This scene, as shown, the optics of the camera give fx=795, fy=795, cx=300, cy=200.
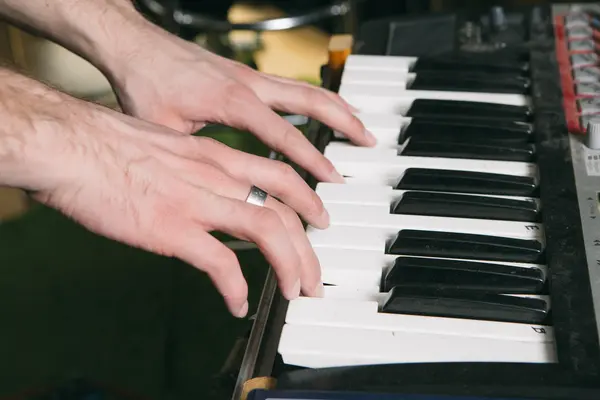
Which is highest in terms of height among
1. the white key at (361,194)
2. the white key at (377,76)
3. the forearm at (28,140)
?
the forearm at (28,140)

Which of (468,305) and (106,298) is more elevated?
(468,305)

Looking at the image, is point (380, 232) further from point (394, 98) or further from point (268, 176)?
point (394, 98)

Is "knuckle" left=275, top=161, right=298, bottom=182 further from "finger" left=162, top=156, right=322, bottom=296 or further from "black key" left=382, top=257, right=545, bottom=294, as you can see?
"black key" left=382, top=257, right=545, bottom=294

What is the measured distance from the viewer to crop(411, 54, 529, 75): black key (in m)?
1.23

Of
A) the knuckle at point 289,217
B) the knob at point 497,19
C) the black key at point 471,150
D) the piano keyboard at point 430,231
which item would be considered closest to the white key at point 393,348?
the piano keyboard at point 430,231

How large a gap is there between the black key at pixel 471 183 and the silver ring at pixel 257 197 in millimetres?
213

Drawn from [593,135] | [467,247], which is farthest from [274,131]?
[593,135]

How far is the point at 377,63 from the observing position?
4.12ft

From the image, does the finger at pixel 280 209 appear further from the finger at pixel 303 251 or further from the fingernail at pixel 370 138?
the fingernail at pixel 370 138

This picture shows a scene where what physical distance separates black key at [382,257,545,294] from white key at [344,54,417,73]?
0.45 metres

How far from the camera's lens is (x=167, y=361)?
6.25ft

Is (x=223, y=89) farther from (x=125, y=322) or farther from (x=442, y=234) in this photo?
(x=125, y=322)

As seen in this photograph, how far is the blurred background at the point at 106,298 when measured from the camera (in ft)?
→ 6.36

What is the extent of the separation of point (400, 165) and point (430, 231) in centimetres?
15
